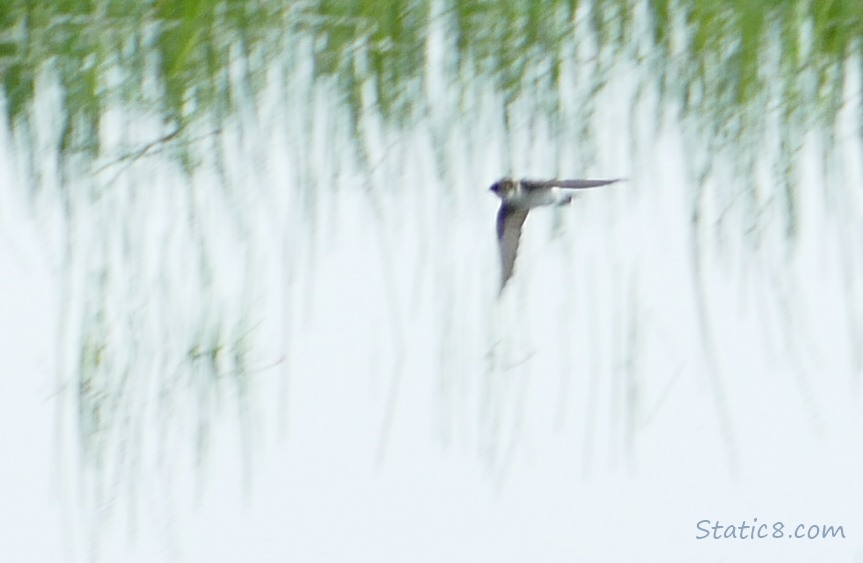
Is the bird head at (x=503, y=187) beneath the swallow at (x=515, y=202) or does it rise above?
above

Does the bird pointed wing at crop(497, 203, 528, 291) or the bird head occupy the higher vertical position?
Result: the bird head

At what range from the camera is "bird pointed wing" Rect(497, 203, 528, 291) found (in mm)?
2880

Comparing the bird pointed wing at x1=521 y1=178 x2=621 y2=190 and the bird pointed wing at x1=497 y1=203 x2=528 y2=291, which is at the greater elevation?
the bird pointed wing at x1=521 y1=178 x2=621 y2=190

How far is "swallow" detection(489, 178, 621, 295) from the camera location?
289 cm

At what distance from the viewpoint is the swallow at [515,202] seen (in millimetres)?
2891

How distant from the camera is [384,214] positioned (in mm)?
3008

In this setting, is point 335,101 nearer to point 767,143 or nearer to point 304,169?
point 304,169

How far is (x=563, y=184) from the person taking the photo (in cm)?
291

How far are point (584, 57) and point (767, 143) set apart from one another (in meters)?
0.34

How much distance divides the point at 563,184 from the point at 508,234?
12 cm

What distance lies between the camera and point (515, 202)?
292cm

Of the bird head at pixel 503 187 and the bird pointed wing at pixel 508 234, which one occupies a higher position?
the bird head at pixel 503 187

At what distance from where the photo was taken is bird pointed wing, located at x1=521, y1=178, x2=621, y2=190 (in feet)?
9.55

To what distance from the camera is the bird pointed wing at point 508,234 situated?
2880mm
